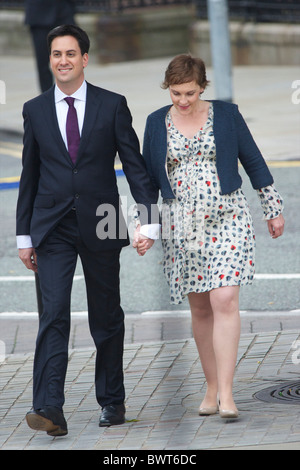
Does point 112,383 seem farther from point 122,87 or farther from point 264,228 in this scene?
point 122,87

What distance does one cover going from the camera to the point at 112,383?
5.28 m

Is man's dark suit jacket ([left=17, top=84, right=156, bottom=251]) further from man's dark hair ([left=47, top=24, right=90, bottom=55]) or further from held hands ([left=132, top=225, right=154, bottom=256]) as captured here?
man's dark hair ([left=47, top=24, right=90, bottom=55])

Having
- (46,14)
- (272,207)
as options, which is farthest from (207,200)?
(46,14)

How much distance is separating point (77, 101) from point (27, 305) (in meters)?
3.14

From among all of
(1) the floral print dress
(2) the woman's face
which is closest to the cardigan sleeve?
(1) the floral print dress

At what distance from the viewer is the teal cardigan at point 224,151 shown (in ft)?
16.9

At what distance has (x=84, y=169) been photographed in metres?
5.10

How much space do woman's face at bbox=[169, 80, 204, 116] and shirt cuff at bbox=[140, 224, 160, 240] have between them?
59 centimetres

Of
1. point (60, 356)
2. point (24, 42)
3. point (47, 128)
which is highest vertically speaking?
point (24, 42)

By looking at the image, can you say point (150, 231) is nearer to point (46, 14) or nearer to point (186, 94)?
point (186, 94)

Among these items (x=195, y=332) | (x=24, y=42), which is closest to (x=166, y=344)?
(x=195, y=332)

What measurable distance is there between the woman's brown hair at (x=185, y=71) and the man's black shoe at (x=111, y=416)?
5.36ft

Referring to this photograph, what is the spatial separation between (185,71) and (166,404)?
1727 mm

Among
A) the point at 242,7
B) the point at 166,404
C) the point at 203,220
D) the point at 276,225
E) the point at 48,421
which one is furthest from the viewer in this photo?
the point at 242,7
